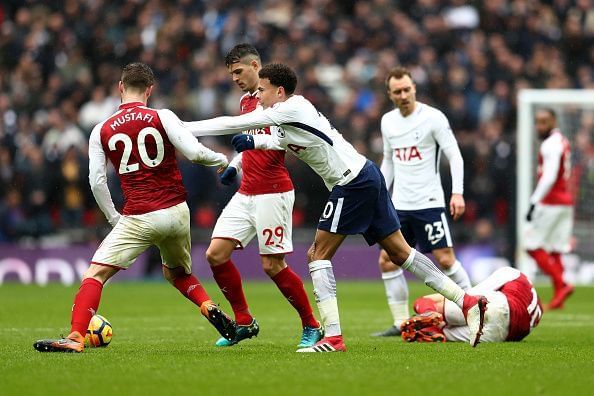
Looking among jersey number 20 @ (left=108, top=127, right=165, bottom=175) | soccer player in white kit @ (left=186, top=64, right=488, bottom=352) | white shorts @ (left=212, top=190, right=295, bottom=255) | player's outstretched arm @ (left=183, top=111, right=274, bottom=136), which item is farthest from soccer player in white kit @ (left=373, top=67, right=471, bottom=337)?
jersey number 20 @ (left=108, top=127, right=165, bottom=175)

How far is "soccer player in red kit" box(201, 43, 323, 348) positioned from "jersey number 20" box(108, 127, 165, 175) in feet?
3.33

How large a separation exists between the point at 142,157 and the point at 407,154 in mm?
3597

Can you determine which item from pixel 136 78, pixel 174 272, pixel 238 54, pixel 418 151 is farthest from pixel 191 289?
pixel 418 151

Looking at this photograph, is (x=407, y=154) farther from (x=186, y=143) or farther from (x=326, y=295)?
(x=186, y=143)

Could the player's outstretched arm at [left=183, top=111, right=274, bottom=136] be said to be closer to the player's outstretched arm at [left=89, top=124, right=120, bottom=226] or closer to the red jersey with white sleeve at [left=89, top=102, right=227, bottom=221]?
the red jersey with white sleeve at [left=89, top=102, right=227, bottom=221]

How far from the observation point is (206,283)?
20.0m

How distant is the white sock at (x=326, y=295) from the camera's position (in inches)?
355

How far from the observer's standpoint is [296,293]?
9977mm

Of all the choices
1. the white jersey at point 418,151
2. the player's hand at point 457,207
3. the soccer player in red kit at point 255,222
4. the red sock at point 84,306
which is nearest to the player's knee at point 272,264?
the soccer player in red kit at point 255,222

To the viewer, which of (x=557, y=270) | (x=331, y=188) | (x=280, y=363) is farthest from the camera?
(x=557, y=270)

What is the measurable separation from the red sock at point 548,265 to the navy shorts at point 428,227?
14.1 feet

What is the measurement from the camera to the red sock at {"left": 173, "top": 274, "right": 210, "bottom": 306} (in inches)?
376

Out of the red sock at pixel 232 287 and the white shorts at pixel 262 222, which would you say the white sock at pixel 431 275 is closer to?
the white shorts at pixel 262 222

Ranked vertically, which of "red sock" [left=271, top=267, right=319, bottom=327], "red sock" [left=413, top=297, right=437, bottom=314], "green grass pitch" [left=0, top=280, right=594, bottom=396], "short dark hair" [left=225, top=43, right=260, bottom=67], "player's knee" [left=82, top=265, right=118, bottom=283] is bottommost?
"green grass pitch" [left=0, top=280, right=594, bottom=396]
